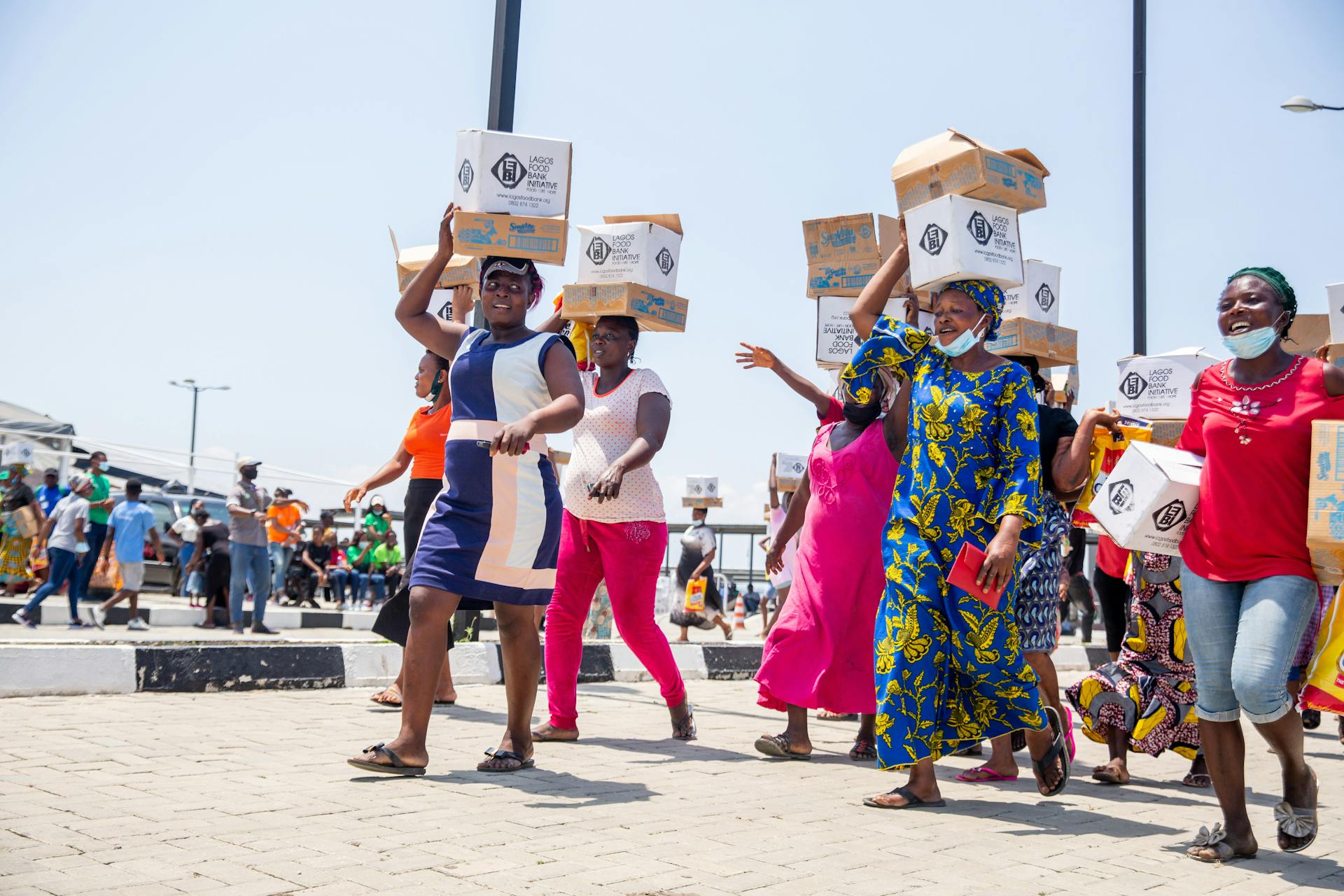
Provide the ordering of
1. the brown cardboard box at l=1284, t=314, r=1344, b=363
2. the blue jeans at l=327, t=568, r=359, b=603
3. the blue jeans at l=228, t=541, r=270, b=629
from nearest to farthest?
the brown cardboard box at l=1284, t=314, r=1344, b=363 → the blue jeans at l=228, t=541, r=270, b=629 → the blue jeans at l=327, t=568, r=359, b=603

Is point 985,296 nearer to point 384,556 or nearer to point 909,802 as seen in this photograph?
point 909,802

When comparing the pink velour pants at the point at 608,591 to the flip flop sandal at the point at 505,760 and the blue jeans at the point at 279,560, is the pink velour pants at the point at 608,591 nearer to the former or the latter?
the flip flop sandal at the point at 505,760

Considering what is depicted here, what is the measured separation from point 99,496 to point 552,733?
11.5 meters

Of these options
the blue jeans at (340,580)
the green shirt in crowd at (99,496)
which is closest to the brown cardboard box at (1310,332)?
the green shirt in crowd at (99,496)

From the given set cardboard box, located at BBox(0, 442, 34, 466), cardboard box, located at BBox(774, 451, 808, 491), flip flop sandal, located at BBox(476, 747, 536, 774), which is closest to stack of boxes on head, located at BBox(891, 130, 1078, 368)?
flip flop sandal, located at BBox(476, 747, 536, 774)

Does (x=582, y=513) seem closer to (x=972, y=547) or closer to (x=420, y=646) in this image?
(x=420, y=646)

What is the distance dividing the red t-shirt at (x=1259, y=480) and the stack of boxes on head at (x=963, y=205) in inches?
48.2

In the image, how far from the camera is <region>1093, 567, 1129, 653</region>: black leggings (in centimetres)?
888

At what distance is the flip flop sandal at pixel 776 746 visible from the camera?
19.7ft

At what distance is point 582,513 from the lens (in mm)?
6434

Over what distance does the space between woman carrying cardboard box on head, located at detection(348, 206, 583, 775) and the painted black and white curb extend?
9.62 ft

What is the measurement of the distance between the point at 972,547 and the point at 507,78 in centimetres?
572

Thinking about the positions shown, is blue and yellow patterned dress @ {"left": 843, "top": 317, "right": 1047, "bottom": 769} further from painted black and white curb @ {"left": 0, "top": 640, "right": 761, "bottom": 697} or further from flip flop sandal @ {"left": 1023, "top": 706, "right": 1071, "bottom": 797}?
painted black and white curb @ {"left": 0, "top": 640, "right": 761, "bottom": 697}

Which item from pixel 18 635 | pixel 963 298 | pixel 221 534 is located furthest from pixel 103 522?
pixel 963 298
